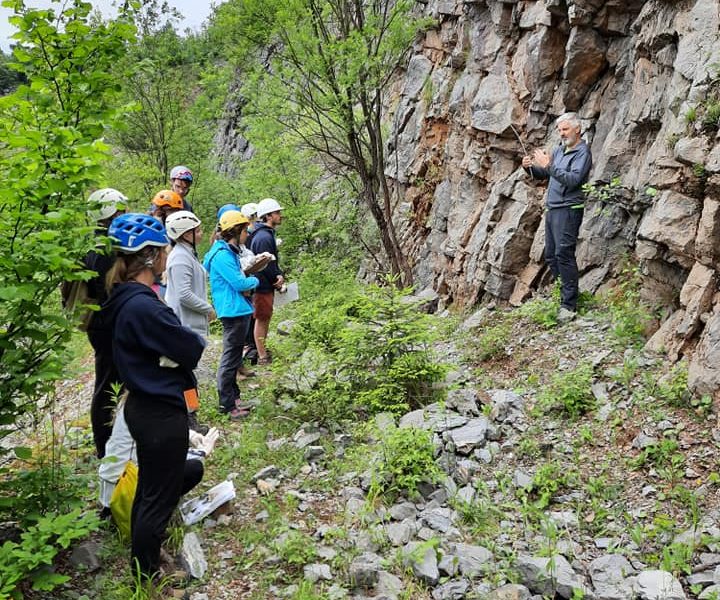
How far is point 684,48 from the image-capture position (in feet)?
22.1

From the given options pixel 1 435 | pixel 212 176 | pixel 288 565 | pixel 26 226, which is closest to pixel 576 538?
pixel 288 565

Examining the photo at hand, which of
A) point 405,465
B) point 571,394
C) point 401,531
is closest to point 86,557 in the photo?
point 401,531

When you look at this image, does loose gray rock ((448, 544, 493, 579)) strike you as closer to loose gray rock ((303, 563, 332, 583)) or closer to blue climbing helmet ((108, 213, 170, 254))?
loose gray rock ((303, 563, 332, 583))

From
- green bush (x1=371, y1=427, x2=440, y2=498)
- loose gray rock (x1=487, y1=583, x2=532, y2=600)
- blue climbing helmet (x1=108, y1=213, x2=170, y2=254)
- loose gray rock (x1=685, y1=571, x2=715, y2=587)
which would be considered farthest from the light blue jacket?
loose gray rock (x1=685, y1=571, x2=715, y2=587)

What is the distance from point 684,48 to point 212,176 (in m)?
18.0

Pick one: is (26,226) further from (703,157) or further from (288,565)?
(703,157)

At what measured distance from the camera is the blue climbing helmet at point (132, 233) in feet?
11.7

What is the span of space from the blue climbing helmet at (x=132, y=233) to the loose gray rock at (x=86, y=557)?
2.06 m

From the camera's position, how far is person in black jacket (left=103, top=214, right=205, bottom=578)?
348 centimetres

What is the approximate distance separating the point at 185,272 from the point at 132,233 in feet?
7.10

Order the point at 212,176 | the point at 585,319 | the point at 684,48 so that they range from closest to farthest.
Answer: the point at 684,48 → the point at 585,319 → the point at 212,176

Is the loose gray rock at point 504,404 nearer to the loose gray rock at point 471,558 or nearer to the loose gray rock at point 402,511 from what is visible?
the loose gray rock at point 402,511

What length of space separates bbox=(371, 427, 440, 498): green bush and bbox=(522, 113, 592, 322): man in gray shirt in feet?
12.2

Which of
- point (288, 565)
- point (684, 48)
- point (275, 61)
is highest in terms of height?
point (275, 61)
